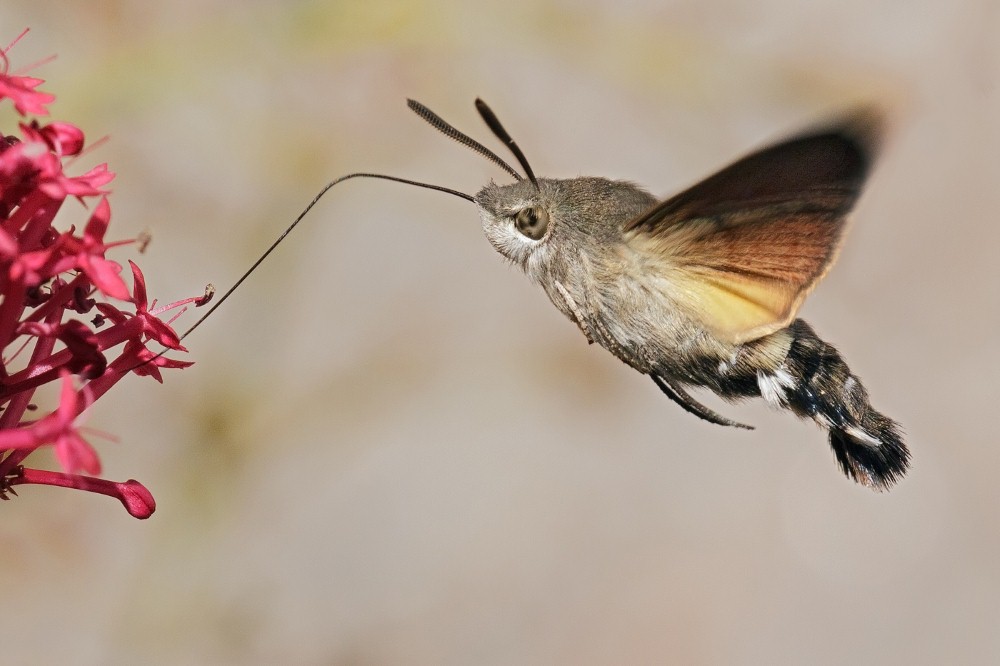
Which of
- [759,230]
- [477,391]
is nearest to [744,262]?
[759,230]

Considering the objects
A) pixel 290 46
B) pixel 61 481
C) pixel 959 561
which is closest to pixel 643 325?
pixel 61 481

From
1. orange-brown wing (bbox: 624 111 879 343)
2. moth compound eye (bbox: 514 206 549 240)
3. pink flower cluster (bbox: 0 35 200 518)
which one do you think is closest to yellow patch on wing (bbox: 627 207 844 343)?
orange-brown wing (bbox: 624 111 879 343)

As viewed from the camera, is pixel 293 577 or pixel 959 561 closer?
pixel 293 577

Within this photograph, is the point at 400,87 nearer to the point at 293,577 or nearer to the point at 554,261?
the point at 293,577

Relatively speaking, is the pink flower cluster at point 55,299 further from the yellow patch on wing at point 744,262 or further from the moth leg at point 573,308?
the yellow patch on wing at point 744,262

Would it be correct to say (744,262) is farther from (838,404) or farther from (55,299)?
(55,299)

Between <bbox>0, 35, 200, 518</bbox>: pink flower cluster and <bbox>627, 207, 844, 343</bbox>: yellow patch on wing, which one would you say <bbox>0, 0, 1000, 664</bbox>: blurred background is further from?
<bbox>0, 35, 200, 518</bbox>: pink flower cluster
